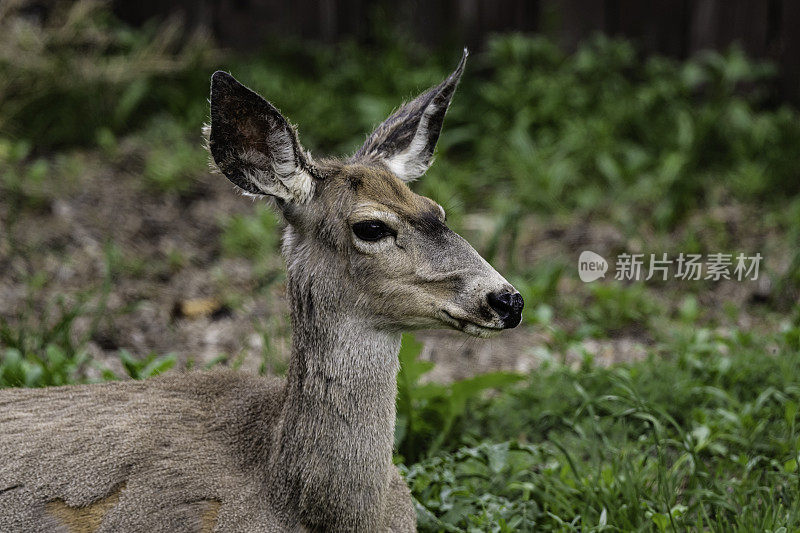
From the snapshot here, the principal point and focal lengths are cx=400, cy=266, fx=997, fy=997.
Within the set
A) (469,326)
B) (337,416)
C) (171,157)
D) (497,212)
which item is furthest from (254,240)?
(469,326)

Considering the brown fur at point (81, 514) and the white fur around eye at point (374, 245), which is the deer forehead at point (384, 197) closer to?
the white fur around eye at point (374, 245)

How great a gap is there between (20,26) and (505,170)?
11.7ft

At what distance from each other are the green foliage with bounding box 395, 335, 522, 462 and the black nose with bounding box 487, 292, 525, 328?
1.35 metres

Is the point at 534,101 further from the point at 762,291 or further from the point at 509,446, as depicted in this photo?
the point at 509,446

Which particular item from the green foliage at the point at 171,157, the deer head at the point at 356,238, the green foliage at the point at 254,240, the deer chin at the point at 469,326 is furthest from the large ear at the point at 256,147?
the green foliage at the point at 171,157

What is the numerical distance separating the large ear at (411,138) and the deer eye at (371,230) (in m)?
0.45

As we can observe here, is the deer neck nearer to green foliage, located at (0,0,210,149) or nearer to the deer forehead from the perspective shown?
the deer forehead

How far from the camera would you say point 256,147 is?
2988 mm

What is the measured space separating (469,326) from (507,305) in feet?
0.44

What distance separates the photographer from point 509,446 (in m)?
3.91

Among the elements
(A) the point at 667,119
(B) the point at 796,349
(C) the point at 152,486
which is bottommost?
(C) the point at 152,486

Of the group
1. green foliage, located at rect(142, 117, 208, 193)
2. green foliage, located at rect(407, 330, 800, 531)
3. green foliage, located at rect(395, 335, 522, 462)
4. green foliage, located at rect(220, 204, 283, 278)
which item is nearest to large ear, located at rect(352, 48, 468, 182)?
green foliage, located at rect(395, 335, 522, 462)

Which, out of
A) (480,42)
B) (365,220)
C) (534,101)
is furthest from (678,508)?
(480,42)

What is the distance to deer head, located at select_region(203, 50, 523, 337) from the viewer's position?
2.89 meters
